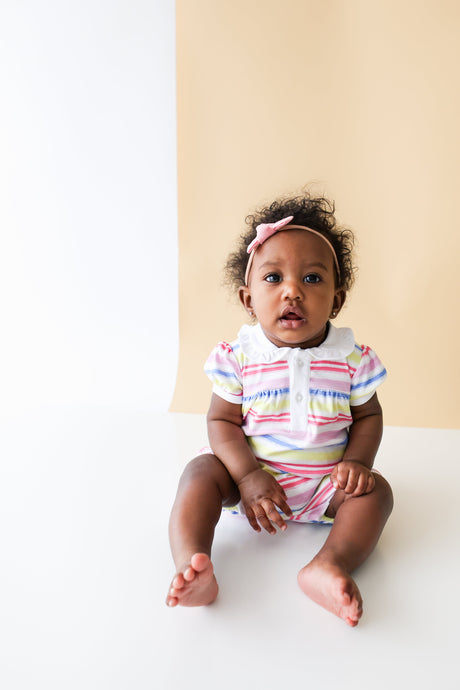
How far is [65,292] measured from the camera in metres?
2.39

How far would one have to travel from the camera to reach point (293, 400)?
1.27 meters

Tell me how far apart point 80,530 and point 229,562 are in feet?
1.08

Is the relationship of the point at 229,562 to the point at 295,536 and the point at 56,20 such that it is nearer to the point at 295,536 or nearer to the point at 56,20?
the point at 295,536

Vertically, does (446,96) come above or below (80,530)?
above

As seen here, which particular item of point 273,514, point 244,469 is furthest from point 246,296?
point 273,514

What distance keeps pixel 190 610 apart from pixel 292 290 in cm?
59

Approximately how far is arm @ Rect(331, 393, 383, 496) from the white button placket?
4.3 inches

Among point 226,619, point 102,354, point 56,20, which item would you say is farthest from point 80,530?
point 56,20

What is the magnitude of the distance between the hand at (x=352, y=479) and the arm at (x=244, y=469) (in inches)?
4.0

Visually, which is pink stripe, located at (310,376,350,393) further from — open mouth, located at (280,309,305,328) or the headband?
the headband

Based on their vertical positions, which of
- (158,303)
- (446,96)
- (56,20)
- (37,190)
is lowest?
(158,303)

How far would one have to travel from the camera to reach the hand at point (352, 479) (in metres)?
1.16

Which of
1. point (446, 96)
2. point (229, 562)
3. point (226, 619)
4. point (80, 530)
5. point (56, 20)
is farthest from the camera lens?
point (56, 20)

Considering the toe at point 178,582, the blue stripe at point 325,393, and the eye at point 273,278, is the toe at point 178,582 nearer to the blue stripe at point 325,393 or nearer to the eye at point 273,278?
the blue stripe at point 325,393
